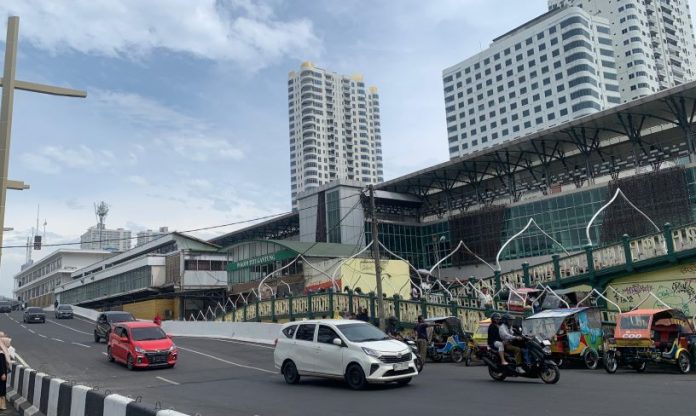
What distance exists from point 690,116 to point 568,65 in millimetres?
72560

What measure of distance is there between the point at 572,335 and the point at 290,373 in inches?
330

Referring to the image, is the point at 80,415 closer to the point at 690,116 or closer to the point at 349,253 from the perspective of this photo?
the point at 349,253

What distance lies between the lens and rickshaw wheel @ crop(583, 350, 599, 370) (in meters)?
16.3

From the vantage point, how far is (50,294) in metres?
107

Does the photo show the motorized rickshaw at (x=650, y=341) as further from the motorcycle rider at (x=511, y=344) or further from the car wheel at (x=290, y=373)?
the car wheel at (x=290, y=373)

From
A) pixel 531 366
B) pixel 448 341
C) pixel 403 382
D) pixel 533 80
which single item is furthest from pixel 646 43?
pixel 403 382

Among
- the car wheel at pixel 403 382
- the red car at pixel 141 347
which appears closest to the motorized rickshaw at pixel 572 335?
the car wheel at pixel 403 382

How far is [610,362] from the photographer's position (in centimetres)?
1523

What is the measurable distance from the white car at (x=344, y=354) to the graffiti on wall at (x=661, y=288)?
1516 centimetres

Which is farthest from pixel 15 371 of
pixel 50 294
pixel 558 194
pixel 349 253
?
pixel 50 294

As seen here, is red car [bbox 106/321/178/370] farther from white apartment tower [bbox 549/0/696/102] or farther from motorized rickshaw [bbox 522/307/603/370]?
white apartment tower [bbox 549/0/696/102]

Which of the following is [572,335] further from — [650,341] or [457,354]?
[457,354]

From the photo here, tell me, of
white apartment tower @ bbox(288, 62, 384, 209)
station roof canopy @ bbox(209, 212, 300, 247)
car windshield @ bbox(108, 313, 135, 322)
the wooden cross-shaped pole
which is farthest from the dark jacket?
white apartment tower @ bbox(288, 62, 384, 209)

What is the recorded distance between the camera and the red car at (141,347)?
61.1 feet
